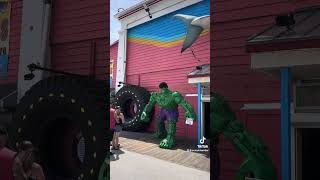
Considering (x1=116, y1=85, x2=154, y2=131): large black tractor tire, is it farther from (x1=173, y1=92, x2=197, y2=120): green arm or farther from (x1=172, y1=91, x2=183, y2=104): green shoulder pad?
(x1=173, y1=92, x2=197, y2=120): green arm

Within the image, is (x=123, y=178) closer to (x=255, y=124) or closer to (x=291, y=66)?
(x=255, y=124)

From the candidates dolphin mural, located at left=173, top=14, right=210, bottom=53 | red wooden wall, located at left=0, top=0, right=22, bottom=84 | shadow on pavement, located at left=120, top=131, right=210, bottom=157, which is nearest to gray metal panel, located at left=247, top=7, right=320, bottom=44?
red wooden wall, located at left=0, top=0, right=22, bottom=84

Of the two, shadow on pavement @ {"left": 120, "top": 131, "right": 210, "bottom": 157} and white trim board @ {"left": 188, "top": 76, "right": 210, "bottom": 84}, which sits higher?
white trim board @ {"left": 188, "top": 76, "right": 210, "bottom": 84}

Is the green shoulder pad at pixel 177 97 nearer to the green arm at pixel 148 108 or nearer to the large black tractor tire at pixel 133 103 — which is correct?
the green arm at pixel 148 108

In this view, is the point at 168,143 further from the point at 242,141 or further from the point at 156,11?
the point at 242,141

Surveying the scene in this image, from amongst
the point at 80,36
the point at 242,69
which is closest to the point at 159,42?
the point at 80,36

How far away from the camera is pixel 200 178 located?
7848mm

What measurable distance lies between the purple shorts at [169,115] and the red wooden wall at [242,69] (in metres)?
5.81

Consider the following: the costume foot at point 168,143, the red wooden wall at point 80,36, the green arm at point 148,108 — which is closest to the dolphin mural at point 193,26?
the green arm at point 148,108

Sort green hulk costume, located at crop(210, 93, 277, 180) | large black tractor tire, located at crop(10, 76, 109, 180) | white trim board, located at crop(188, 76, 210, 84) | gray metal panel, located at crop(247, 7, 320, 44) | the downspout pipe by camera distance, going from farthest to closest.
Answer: white trim board, located at crop(188, 76, 210, 84), the downspout pipe, large black tractor tire, located at crop(10, 76, 109, 180), green hulk costume, located at crop(210, 93, 277, 180), gray metal panel, located at crop(247, 7, 320, 44)

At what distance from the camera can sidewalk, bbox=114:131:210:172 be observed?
916 centimetres

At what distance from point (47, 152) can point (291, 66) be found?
15.6ft

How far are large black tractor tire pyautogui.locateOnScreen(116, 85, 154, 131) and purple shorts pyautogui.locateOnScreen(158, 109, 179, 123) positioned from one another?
1.17m

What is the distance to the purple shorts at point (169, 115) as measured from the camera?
1195 cm
